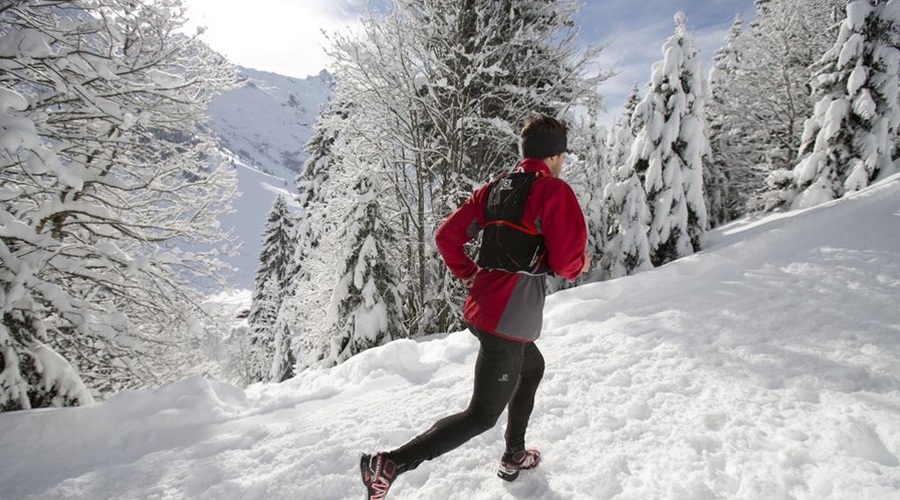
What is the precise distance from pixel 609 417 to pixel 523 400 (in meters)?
0.91

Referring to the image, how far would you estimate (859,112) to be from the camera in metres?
12.4

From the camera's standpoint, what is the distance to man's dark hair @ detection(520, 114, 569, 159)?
7.43 ft

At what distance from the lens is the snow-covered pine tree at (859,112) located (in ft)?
39.3

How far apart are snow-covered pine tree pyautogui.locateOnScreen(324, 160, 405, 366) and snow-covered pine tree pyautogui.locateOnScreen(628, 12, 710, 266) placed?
9371 millimetres

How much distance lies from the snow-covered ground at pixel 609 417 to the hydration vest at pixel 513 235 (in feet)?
4.33

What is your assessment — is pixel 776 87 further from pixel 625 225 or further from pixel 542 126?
pixel 542 126

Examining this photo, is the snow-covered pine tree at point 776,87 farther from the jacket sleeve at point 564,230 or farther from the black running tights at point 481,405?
the black running tights at point 481,405

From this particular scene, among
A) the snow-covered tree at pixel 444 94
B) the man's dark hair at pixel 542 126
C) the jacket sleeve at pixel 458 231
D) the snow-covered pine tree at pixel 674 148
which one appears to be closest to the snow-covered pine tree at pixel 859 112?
the snow-covered pine tree at pixel 674 148

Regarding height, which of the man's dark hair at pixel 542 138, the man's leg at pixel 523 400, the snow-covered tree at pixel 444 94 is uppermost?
the snow-covered tree at pixel 444 94

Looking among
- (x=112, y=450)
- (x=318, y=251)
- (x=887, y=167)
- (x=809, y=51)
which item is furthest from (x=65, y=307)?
(x=809, y=51)

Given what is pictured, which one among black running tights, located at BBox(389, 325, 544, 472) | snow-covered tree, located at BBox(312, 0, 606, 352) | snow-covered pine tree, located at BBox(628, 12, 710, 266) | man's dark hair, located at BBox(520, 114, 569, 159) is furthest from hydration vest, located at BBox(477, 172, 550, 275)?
snow-covered pine tree, located at BBox(628, 12, 710, 266)

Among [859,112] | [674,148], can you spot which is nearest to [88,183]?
[674,148]

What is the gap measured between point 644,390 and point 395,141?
24.5 ft

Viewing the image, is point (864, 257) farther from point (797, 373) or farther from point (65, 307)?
point (65, 307)
